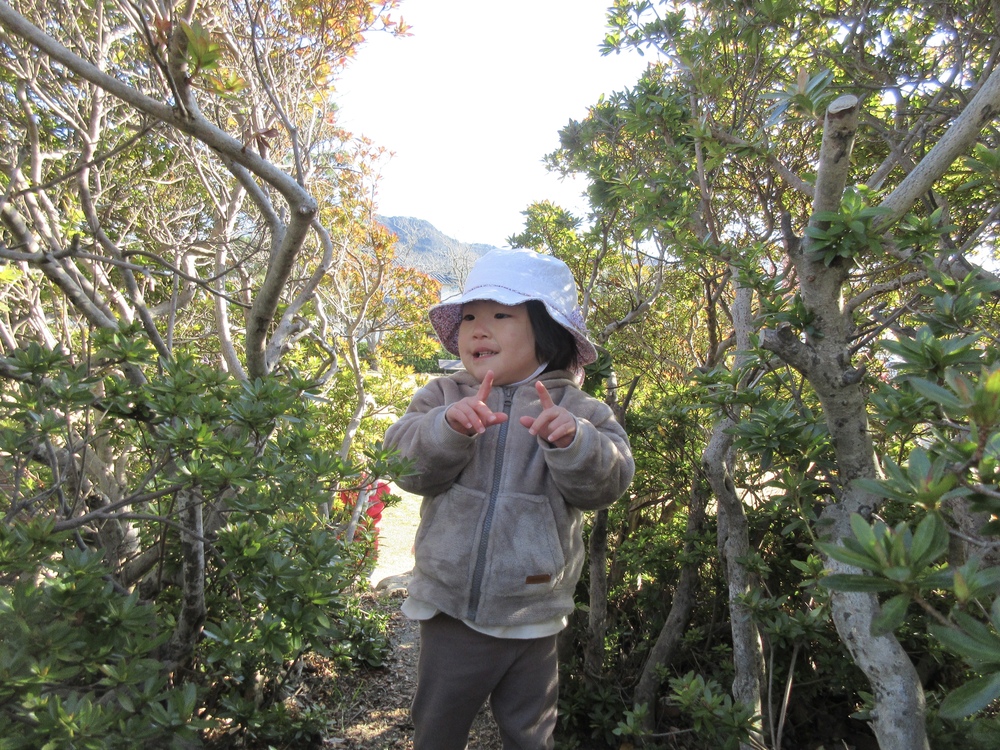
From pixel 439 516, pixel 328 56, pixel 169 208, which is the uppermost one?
pixel 328 56

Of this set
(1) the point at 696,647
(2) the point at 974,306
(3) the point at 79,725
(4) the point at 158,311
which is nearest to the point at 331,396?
(4) the point at 158,311

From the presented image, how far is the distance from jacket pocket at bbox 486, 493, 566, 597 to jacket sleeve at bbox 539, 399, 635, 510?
0.35 ft

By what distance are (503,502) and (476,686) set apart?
52 centimetres

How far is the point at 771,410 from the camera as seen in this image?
4.90 ft

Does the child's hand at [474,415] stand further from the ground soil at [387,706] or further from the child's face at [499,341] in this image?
the ground soil at [387,706]

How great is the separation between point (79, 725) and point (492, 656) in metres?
0.96

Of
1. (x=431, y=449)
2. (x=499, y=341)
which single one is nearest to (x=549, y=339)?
(x=499, y=341)

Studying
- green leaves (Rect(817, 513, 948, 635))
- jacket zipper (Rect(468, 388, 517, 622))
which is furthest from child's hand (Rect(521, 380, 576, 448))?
green leaves (Rect(817, 513, 948, 635))

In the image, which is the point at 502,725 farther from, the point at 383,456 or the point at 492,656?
the point at 383,456

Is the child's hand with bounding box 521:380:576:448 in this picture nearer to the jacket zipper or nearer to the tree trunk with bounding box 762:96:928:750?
the jacket zipper

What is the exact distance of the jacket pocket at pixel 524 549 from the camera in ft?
5.35

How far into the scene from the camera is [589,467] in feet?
5.24

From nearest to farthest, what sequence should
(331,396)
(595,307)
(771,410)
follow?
(771,410), (595,307), (331,396)

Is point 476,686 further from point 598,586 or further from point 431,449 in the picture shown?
point 598,586
